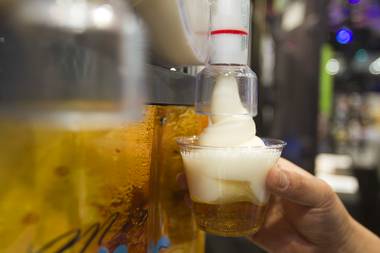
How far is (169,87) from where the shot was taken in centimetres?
55

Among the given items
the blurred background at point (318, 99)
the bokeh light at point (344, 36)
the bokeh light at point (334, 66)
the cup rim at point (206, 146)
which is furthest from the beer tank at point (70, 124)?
the bokeh light at point (334, 66)

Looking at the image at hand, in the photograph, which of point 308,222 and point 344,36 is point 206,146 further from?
point 344,36

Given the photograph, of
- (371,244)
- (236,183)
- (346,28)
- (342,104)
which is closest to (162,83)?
(236,183)

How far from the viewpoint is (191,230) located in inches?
26.2

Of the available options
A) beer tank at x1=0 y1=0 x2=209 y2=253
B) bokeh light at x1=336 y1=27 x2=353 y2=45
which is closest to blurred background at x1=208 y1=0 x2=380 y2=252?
bokeh light at x1=336 y1=27 x2=353 y2=45

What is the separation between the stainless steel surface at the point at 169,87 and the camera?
1.60 feet

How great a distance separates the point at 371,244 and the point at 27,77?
0.79 meters

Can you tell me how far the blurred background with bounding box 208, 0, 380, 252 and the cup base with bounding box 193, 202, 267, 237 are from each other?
0.96m

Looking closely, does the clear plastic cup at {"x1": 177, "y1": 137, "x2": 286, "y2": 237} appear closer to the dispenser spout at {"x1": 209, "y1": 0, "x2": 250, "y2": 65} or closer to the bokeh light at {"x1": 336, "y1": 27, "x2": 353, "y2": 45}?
the dispenser spout at {"x1": 209, "y1": 0, "x2": 250, "y2": 65}

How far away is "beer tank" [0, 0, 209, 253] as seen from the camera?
282 mm

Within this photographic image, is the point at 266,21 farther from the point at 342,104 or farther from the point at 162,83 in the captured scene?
the point at 162,83

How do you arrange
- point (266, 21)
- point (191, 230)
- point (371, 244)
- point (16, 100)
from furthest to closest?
1. point (266, 21)
2. point (371, 244)
3. point (191, 230)
4. point (16, 100)

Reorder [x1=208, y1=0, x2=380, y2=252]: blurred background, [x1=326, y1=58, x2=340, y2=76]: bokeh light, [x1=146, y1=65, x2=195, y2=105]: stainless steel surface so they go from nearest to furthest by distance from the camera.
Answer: [x1=146, y1=65, x2=195, y2=105]: stainless steel surface
[x1=208, y1=0, x2=380, y2=252]: blurred background
[x1=326, y1=58, x2=340, y2=76]: bokeh light

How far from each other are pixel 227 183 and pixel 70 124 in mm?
279
